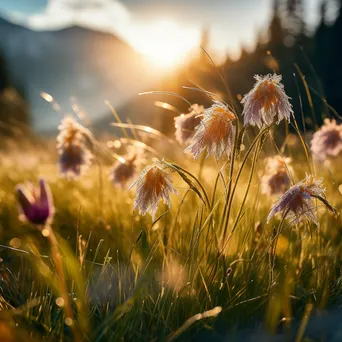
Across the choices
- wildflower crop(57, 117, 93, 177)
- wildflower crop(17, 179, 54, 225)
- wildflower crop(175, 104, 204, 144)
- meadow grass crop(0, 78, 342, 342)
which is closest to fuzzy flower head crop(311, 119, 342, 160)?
meadow grass crop(0, 78, 342, 342)

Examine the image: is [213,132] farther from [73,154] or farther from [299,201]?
[73,154]

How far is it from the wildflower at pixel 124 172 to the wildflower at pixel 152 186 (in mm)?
1447

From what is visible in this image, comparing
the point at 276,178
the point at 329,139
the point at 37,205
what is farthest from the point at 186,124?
the point at 37,205

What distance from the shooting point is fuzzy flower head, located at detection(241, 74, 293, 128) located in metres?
1.67

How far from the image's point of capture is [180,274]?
1.93m

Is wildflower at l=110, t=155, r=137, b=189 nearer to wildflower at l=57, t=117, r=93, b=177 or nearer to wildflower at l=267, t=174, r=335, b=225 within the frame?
wildflower at l=57, t=117, r=93, b=177

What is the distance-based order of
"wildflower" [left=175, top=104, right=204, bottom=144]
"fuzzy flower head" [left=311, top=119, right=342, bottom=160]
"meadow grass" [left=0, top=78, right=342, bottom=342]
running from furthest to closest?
"fuzzy flower head" [left=311, top=119, right=342, bottom=160] < "wildflower" [left=175, top=104, right=204, bottom=144] < "meadow grass" [left=0, top=78, right=342, bottom=342]

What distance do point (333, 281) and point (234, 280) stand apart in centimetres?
48

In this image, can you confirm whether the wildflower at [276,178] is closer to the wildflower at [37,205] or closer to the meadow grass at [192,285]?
the meadow grass at [192,285]

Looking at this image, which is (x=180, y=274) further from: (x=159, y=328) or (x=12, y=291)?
(x=12, y=291)

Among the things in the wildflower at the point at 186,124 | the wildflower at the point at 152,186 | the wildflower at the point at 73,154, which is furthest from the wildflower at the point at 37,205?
the wildflower at the point at 73,154

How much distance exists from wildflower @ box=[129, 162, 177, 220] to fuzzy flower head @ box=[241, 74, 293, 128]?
0.35 metres

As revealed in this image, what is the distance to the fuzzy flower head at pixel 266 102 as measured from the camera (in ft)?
5.49

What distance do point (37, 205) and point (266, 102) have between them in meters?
0.89
